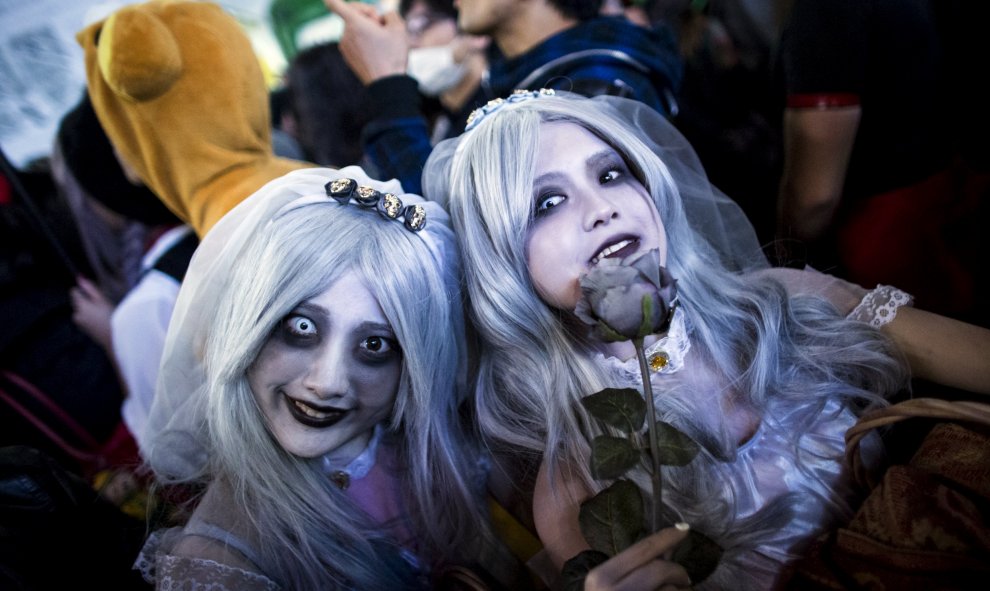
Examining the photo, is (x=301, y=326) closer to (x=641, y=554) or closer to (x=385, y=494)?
(x=385, y=494)

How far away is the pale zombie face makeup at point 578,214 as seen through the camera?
1098 millimetres

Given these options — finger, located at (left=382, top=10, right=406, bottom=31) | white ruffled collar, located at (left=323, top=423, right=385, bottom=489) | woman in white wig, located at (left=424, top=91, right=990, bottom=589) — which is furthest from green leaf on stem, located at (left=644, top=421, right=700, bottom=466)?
finger, located at (left=382, top=10, right=406, bottom=31)

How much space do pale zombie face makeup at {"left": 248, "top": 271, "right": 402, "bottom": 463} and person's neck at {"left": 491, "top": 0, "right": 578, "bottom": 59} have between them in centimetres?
83

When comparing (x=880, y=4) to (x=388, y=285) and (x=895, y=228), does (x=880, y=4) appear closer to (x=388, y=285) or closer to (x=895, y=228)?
(x=895, y=228)

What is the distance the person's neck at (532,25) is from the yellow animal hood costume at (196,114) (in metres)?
0.58

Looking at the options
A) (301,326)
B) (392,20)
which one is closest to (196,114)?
(392,20)

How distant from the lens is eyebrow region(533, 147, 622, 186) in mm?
1153

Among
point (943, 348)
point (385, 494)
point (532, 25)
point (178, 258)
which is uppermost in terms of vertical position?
point (532, 25)

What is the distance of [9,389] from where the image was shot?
153cm

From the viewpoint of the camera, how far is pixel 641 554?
31.0 inches

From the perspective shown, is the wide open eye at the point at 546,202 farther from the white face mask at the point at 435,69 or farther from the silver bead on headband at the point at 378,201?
the white face mask at the point at 435,69

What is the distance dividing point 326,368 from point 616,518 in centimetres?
49

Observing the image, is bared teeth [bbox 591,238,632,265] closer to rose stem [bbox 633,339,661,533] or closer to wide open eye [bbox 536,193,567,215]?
wide open eye [bbox 536,193,567,215]

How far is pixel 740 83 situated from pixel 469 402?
1.09m
